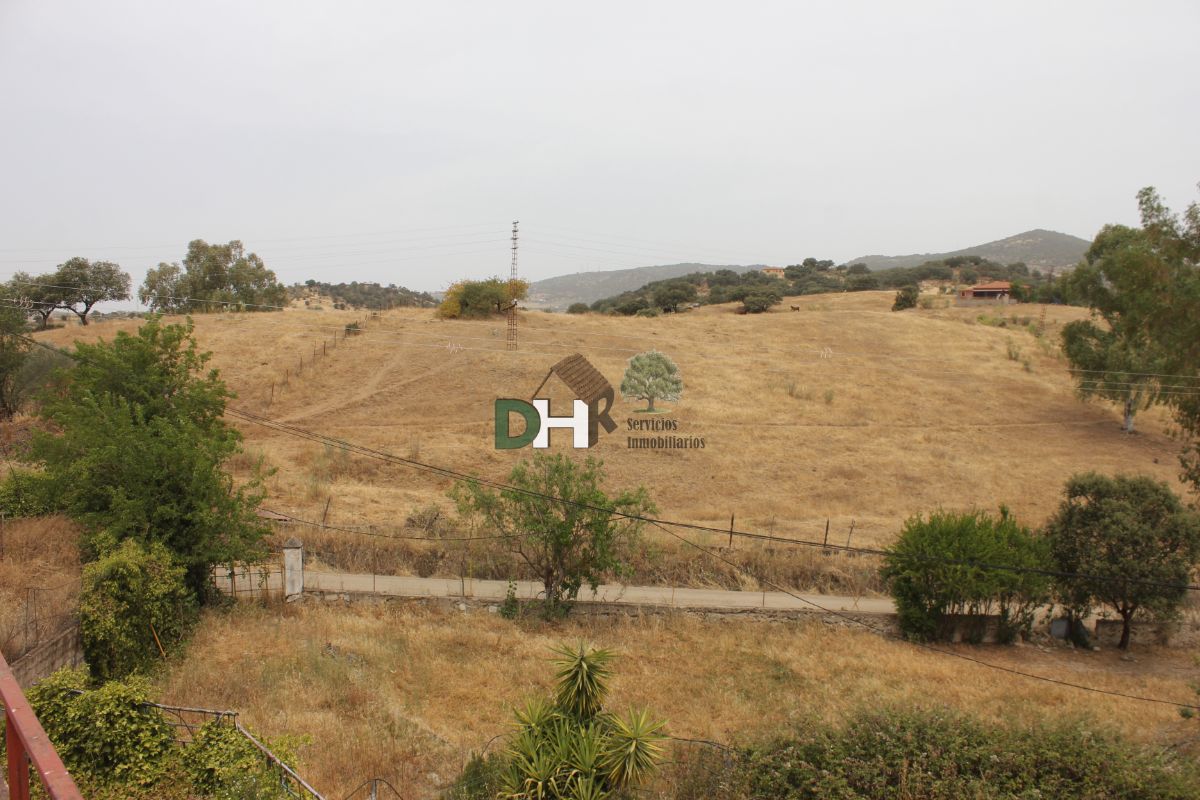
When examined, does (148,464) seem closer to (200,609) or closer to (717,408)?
(200,609)

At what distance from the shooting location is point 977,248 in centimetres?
17662

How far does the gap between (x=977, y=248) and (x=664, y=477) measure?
182 meters

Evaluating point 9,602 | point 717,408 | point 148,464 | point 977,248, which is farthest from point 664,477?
point 977,248

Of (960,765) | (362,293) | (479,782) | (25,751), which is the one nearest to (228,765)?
(479,782)

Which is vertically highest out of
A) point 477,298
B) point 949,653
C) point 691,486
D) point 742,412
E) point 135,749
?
point 477,298

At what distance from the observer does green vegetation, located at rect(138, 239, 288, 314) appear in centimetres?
5662

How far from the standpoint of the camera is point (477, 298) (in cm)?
5059

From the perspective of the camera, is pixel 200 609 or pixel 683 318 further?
pixel 683 318

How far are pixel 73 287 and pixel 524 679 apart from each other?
178 ft

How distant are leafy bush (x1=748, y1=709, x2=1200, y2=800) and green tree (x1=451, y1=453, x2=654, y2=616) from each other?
27.0 ft

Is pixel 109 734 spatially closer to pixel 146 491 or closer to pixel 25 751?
pixel 25 751

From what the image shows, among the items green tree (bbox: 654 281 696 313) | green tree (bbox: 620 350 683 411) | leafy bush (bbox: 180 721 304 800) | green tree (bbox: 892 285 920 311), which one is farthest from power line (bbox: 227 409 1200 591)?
green tree (bbox: 892 285 920 311)

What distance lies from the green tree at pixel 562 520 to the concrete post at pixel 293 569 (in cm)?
374

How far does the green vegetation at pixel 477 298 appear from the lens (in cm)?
5044
